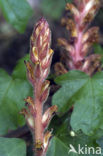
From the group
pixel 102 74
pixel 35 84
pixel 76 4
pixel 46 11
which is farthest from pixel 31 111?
pixel 46 11

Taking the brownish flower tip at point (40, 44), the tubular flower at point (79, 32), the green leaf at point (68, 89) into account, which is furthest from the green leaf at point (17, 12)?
the brownish flower tip at point (40, 44)

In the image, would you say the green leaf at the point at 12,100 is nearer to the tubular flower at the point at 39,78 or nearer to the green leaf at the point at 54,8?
the tubular flower at the point at 39,78

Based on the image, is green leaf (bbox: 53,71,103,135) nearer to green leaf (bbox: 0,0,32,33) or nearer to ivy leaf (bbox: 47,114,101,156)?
ivy leaf (bbox: 47,114,101,156)

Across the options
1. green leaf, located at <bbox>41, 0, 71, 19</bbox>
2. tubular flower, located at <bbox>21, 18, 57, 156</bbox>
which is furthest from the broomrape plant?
green leaf, located at <bbox>41, 0, 71, 19</bbox>

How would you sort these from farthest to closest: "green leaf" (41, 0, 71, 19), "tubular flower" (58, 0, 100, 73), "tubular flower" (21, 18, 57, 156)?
"green leaf" (41, 0, 71, 19), "tubular flower" (58, 0, 100, 73), "tubular flower" (21, 18, 57, 156)

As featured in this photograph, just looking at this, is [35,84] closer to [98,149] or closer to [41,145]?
[41,145]

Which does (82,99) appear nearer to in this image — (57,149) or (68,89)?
(68,89)

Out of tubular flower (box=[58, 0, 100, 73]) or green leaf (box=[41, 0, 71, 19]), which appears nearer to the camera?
tubular flower (box=[58, 0, 100, 73])
